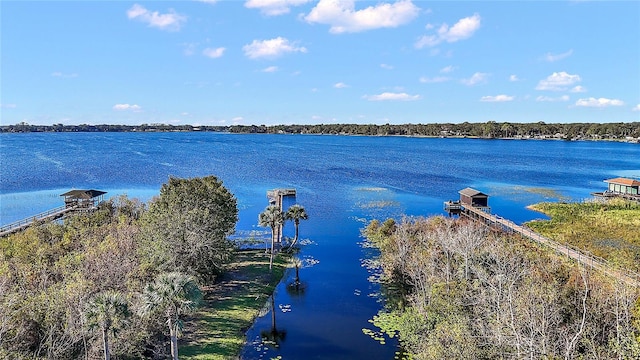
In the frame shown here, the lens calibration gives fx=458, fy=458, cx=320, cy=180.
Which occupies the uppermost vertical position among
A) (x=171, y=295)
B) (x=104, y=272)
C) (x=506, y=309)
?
(x=171, y=295)

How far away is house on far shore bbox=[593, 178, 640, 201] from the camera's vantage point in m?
78.6

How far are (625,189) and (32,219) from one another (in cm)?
9334

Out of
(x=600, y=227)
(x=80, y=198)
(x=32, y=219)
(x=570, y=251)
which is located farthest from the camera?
(x=80, y=198)

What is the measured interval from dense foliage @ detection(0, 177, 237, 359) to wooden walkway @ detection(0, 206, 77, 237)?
9980mm

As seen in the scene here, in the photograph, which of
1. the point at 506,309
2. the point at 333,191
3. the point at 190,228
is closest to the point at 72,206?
the point at 190,228

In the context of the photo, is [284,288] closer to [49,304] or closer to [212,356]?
[212,356]

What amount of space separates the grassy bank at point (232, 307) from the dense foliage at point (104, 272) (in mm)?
1738

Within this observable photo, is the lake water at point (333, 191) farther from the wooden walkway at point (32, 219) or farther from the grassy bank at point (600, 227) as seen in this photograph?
the wooden walkway at point (32, 219)

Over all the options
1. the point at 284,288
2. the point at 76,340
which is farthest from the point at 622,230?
the point at 76,340

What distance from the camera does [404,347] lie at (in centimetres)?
3050

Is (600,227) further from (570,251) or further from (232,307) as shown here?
(232,307)

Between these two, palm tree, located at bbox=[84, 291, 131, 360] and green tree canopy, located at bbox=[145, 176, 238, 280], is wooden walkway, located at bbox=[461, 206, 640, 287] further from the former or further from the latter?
green tree canopy, located at bbox=[145, 176, 238, 280]

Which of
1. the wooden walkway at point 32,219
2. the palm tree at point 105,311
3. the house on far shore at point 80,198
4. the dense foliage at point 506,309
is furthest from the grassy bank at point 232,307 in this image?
the house on far shore at point 80,198

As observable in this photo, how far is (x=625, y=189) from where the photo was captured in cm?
8150
